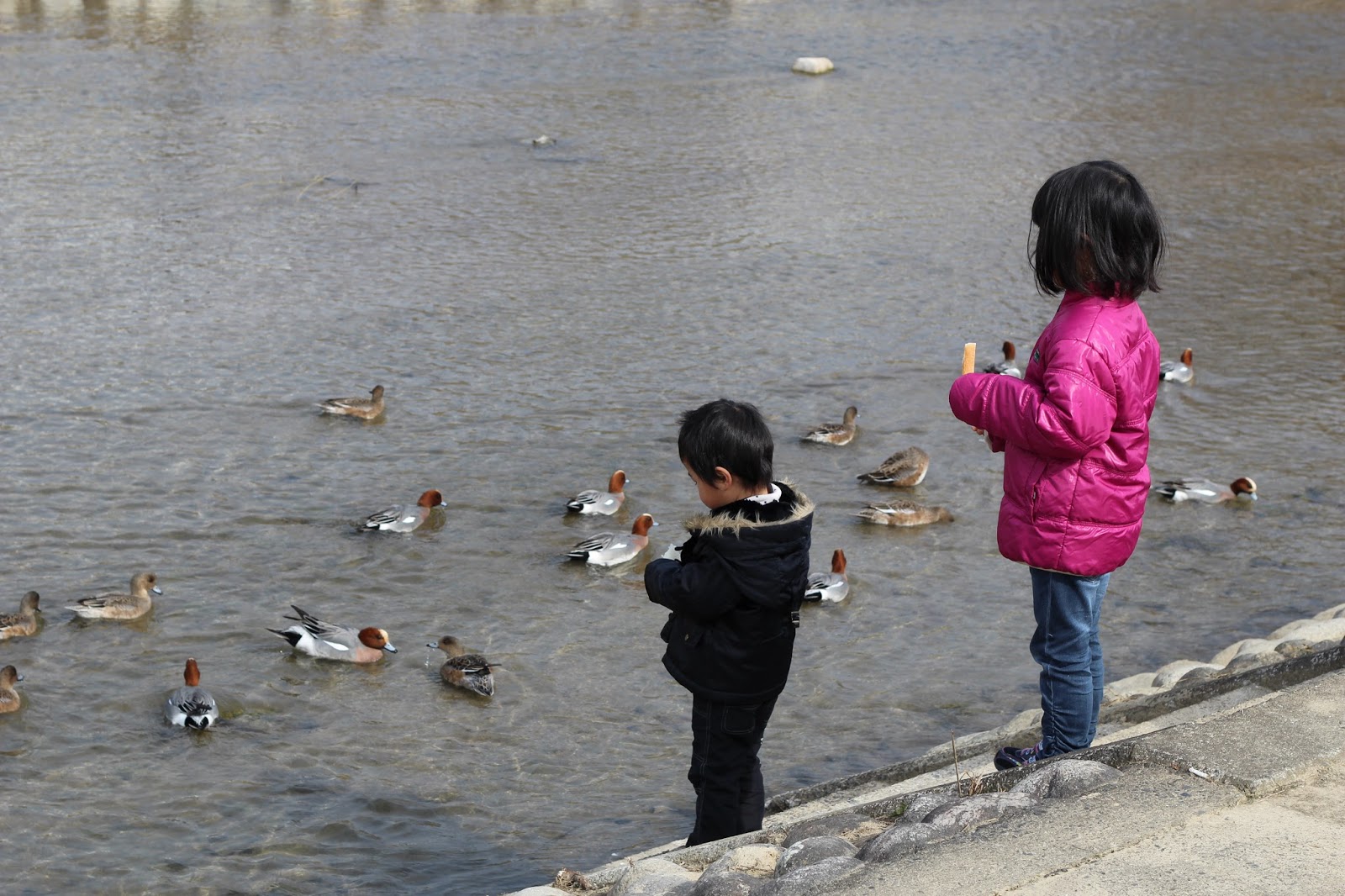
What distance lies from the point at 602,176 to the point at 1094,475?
14180 millimetres

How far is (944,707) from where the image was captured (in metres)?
7.54

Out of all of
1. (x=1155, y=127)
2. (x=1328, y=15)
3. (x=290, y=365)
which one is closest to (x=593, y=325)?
(x=290, y=365)

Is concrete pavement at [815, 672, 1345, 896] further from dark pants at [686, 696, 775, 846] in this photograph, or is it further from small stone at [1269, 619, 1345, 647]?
small stone at [1269, 619, 1345, 647]

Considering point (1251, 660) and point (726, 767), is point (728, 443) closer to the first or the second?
point (726, 767)

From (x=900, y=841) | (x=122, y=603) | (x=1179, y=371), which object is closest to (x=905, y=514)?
(x=1179, y=371)

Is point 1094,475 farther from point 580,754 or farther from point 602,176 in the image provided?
point 602,176

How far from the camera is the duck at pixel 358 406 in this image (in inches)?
422

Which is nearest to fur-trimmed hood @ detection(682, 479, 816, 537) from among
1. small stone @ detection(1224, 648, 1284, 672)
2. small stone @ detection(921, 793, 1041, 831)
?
small stone @ detection(921, 793, 1041, 831)

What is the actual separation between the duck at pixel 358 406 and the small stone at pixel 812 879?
24.4ft

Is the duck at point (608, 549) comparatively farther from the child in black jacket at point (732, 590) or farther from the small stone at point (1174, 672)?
the child in black jacket at point (732, 590)

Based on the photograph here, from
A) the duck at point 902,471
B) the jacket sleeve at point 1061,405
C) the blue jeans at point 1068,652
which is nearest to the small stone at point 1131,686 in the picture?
the blue jeans at point 1068,652

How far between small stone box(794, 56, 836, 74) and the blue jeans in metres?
21.4

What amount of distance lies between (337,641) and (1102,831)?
484 cm

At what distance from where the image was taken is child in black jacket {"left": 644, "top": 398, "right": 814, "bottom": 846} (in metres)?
4.43
